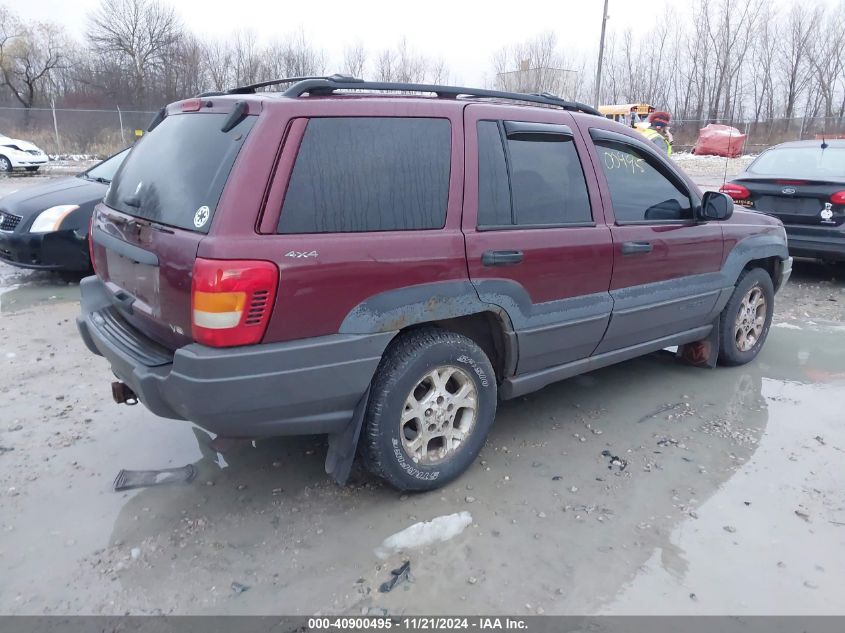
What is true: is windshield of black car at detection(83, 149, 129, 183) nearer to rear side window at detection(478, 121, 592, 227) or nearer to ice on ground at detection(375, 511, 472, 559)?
rear side window at detection(478, 121, 592, 227)

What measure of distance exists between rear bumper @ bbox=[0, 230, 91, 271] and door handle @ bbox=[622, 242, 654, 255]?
219 inches

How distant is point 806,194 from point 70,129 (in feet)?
97.8

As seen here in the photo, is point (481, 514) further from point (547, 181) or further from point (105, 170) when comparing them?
point (105, 170)

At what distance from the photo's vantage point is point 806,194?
23.1 feet

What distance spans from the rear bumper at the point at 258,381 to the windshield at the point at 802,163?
6715 millimetres

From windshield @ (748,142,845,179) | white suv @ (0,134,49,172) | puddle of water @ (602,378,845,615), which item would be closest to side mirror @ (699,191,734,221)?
puddle of water @ (602,378,845,615)

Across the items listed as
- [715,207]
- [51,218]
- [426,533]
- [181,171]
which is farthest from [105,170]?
[715,207]

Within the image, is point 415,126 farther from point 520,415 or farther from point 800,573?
point 800,573

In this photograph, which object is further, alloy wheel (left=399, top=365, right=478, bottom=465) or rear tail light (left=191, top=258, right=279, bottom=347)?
alloy wheel (left=399, top=365, right=478, bottom=465)

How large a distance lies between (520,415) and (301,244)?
2151mm

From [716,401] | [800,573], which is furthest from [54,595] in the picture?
[716,401]

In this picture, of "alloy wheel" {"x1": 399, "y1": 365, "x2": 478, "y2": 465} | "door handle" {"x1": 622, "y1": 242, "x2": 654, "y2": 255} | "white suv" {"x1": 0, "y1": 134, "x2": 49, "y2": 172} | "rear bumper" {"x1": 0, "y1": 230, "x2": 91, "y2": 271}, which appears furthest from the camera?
"white suv" {"x1": 0, "y1": 134, "x2": 49, "y2": 172}

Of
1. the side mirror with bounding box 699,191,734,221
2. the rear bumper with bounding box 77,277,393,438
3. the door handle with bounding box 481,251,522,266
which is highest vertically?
the side mirror with bounding box 699,191,734,221

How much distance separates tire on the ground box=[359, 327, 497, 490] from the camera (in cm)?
291
